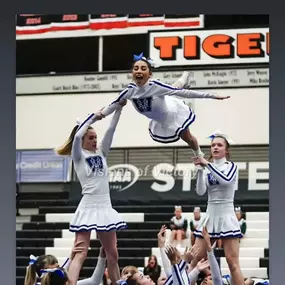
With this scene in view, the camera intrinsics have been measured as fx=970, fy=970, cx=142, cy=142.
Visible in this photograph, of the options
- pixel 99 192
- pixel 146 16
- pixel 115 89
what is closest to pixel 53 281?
pixel 99 192

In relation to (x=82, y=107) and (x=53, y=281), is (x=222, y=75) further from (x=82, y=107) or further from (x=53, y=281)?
(x=53, y=281)

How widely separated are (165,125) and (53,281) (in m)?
1.26

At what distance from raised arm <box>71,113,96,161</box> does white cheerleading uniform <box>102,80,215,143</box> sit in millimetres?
85

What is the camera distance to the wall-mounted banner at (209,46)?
5.32 meters

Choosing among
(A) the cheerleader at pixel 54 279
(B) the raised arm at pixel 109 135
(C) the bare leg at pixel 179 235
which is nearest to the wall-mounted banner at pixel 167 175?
(B) the raised arm at pixel 109 135

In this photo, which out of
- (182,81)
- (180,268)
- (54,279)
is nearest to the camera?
(54,279)

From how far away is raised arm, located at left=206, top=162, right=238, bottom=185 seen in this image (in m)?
5.20

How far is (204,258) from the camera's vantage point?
204 inches

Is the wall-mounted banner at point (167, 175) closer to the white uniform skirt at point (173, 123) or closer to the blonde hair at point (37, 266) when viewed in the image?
the white uniform skirt at point (173, 123)

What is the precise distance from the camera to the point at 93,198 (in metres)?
5.22

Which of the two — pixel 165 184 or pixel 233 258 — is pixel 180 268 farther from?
pixel 165 184

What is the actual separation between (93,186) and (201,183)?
59 centimetres

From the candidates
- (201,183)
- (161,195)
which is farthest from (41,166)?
(201,183)

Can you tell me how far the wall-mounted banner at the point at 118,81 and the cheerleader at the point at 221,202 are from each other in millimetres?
304
